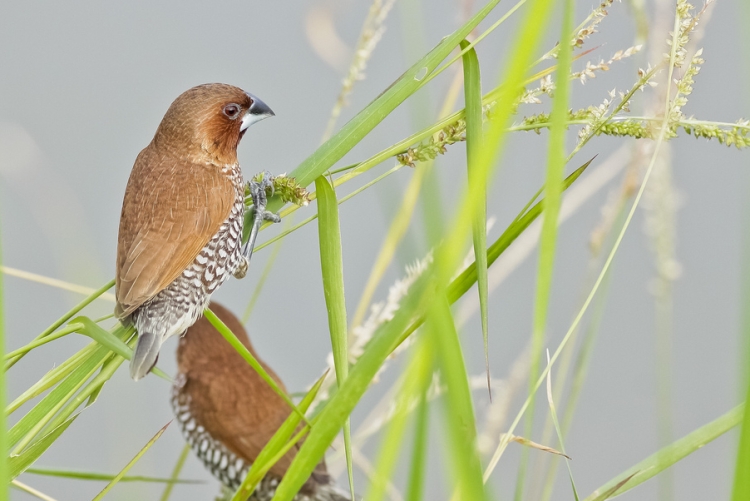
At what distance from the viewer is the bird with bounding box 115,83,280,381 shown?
1.97 m

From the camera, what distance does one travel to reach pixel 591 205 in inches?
166

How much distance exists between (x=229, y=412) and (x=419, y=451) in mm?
2487

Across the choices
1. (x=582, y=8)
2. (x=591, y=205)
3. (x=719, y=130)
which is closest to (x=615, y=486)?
(x=719, y=130)

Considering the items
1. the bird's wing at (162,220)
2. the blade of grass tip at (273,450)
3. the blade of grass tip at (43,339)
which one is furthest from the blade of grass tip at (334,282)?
the bird's wing at (162,220)

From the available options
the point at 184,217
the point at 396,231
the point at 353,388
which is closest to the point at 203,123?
the point at 184,217

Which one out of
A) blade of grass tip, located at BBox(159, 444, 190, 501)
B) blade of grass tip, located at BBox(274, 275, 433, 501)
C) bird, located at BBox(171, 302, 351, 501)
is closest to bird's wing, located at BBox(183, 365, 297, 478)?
bird, located at BBox(171, 302, 351, 501)

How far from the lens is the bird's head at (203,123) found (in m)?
2.28

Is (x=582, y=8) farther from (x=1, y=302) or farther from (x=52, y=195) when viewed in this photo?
(x=1, y=302)

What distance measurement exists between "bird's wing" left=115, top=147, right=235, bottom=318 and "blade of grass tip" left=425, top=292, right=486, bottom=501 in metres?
1.21

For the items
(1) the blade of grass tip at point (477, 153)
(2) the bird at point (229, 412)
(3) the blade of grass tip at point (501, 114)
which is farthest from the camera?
(2) the bird at point (229, 412)

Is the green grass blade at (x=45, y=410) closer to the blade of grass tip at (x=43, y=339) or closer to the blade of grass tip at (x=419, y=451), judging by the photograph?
the blade of grass tip at (x=43, y=339)

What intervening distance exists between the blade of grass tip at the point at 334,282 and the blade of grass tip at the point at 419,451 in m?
0.17

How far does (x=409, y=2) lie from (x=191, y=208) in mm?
1158

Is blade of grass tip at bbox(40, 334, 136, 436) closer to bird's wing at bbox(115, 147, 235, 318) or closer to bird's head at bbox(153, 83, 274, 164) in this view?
bird's wing at bbox(115, 147, 235, 318)
